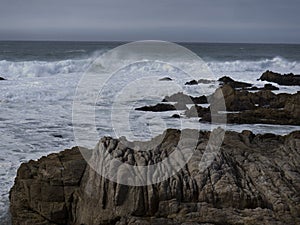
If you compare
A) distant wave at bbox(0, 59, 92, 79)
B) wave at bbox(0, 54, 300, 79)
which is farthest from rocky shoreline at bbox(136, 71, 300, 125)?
distant wave at bbox(0, 59, 92, 79)

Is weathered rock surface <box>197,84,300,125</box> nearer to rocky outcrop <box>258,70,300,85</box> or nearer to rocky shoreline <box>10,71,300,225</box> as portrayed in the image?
rocky shoreline <box>10,71,300,225</box>

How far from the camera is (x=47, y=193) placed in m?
6.59

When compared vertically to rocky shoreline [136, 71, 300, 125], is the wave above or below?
below

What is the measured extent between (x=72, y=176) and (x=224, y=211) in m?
2.46

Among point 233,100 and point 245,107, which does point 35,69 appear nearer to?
point 233,100

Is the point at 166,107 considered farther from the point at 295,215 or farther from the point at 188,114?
the point at 295,215

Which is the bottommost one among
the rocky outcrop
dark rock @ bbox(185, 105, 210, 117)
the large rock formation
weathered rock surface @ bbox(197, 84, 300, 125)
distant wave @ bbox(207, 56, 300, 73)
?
distant wave @ bbox(207, 56, 300, 73)

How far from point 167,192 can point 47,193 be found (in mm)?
1842

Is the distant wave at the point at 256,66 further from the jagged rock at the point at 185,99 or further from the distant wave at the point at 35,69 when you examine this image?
the jagged rock at the point at 185,99

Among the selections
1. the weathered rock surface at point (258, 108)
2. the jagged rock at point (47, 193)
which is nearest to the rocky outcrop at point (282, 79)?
the weathered rock surface at point (258, 108)

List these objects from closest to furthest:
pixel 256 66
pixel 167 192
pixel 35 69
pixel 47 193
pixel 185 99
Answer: pixel 167 192 → pixel 47 193 → pixel 185 99 → pixel 35 69 → pixel 256 66

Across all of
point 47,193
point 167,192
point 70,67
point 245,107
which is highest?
point 167,192

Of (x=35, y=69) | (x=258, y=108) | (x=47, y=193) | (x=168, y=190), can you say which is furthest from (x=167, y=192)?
(x=35, y=69)

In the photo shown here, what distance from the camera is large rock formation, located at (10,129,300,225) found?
18.2 ft
